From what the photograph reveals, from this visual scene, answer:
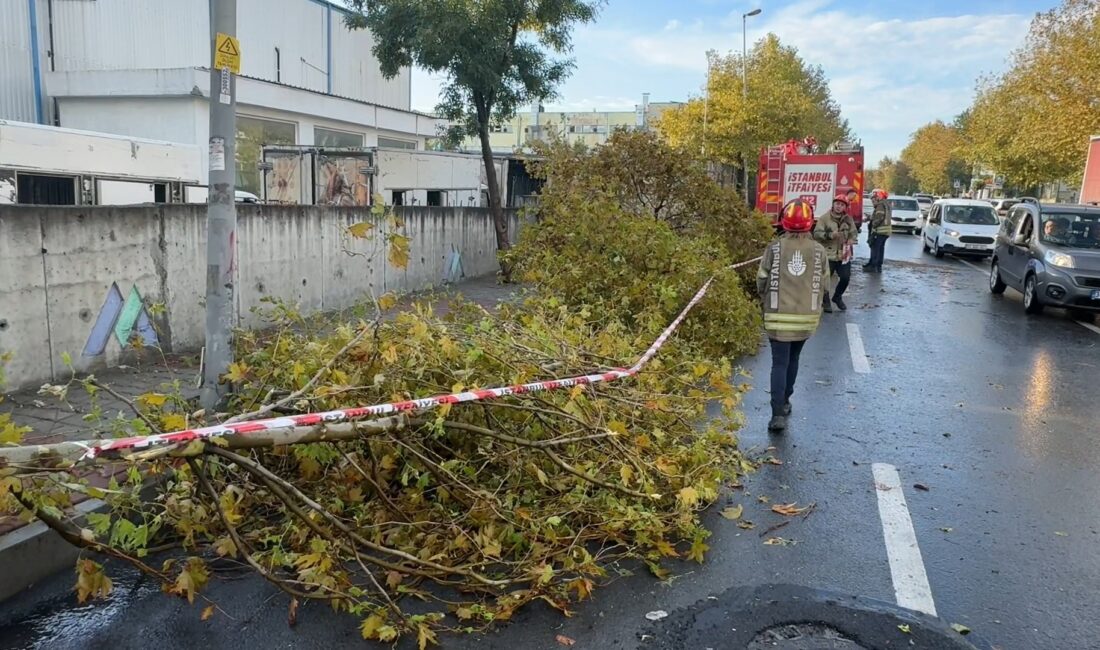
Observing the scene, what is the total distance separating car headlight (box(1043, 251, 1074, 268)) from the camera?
39.2 ft

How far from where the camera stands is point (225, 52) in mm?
5660

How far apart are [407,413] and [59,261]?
14.9 ft

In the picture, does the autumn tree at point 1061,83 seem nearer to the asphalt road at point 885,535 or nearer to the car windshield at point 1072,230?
the car windshield at point 1072,230

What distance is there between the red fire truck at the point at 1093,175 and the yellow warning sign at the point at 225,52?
71.7ft

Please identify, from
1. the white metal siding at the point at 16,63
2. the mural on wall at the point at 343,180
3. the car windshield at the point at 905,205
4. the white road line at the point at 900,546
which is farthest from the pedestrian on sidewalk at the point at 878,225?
the white metal siding at the point at 16,63

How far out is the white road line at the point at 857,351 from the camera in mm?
8687

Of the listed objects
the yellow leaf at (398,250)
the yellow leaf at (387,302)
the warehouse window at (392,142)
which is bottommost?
the yellow leaf at (387,302)

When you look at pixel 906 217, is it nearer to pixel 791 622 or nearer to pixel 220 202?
pixel 220 202

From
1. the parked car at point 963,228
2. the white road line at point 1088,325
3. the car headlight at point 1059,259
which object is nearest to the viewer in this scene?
the white road line at point 1088,325

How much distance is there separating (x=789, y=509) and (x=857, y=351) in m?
5.50

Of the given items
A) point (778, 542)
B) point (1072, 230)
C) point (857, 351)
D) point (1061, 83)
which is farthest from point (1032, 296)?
point (1061, 83)

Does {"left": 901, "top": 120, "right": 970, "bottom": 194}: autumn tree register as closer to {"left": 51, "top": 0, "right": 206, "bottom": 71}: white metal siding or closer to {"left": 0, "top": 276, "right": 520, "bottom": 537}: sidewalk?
{"left": 51, "top": 0, "right": 206, "bottom": 71}: white metal siding

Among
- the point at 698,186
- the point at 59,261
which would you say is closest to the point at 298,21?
the point at 698,186

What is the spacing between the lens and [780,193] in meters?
18.5
